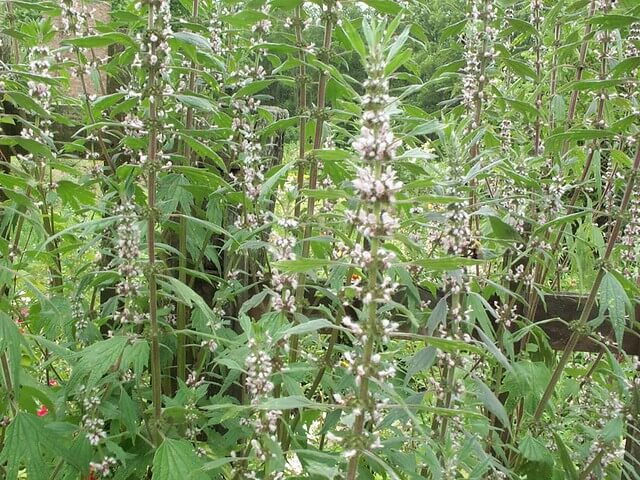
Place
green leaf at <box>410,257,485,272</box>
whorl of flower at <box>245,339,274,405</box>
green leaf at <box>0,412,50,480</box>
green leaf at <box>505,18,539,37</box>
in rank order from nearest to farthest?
green leaf at <box>410,257,485,272</box> < whorl of flower at <box>245,339,274,405</box> < green leaf at <box>0,412,50,480</box> < green leaf at <box>505,18,539,37</box>

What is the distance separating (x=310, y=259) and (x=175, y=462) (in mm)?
1042

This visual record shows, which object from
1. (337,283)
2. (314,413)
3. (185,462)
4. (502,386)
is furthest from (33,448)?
(502,386)

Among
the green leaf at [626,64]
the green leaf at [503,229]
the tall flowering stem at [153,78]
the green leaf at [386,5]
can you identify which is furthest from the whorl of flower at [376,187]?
the green leaf at [626,64]

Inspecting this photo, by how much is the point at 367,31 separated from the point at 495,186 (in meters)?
2.24

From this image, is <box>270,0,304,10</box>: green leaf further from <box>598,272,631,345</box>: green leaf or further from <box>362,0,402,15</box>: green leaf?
<box>598,272,631,345</box>: green leaf

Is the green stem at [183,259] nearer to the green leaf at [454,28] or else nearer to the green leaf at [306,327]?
the green leaf at [454,28]

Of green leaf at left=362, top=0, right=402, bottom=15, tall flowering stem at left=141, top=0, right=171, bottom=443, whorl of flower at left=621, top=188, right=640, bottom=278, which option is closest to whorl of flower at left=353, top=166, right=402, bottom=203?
tall flowering stem at left=141, top=0, right=171, bottom=443

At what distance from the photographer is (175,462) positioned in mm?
2152

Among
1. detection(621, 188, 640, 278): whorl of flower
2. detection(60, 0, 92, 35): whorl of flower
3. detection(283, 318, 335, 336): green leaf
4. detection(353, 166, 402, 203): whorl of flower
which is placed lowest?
detection(283, 318, 335, 336): green leaf

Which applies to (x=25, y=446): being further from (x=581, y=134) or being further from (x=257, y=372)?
(x=581, y=134)

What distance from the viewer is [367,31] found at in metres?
1.63

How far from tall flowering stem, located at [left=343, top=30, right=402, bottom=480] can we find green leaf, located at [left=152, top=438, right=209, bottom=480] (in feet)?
2.38

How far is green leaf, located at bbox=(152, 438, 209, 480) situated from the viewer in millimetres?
2125

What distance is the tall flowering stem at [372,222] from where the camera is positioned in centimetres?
147
